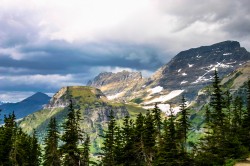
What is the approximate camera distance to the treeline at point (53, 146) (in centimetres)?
5609

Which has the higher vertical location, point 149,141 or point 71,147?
point 149,141

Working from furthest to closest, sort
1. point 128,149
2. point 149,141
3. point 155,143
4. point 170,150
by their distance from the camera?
point 128,149 → point 149,141 → point 155,143 → point 170,150

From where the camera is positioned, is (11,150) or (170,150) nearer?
(170,150)

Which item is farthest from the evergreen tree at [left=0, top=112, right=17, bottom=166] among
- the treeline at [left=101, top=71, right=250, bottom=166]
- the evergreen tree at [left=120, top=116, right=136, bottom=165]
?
the evergreen tree at [left=120, top=116, right=136, bottom=165]

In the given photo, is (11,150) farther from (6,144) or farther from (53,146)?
(53,146)

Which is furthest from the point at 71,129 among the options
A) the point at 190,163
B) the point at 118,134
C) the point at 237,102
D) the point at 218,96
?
the point at 237,102

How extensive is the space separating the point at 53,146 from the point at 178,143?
42580 mm

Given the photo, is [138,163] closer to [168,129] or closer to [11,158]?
[168,129]

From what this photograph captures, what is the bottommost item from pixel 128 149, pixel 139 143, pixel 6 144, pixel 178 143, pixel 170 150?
pixel 128 149

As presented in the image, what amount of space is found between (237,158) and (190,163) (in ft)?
22.8

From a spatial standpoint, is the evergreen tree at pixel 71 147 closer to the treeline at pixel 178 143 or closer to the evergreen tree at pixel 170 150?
the treeline at pixel 178 143

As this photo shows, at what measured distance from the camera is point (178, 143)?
52.6m

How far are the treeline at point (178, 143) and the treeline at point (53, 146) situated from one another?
913cm

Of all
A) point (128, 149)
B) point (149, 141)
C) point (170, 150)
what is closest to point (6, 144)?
point (128, 149)
